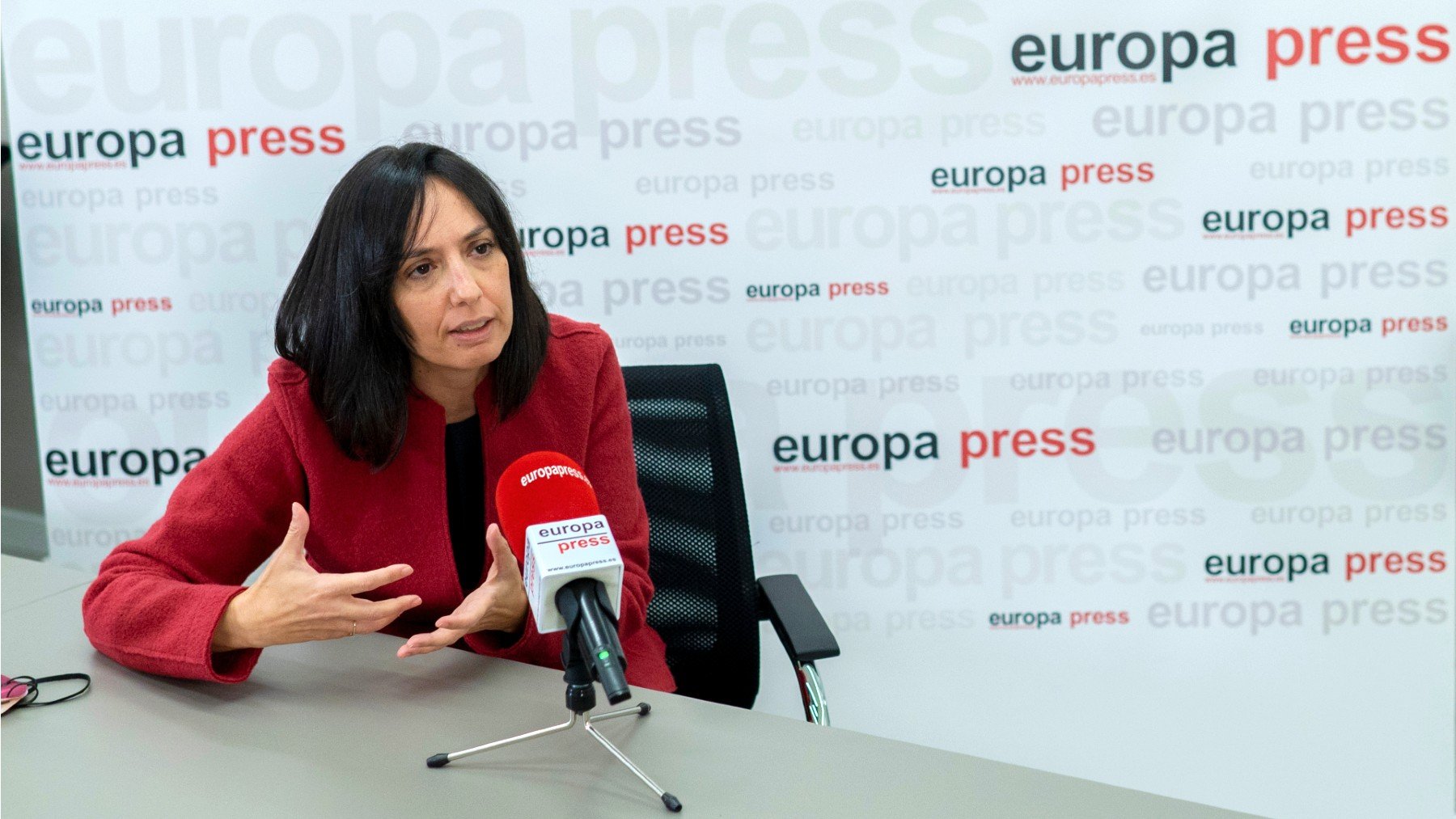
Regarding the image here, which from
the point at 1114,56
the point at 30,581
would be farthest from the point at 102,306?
the point at 1114,56

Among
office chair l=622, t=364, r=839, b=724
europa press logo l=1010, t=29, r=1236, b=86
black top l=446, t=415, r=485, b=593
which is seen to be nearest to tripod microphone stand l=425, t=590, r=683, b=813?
black top l=446, t=415, r=485, b=593

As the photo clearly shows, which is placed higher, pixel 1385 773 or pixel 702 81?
pixel 702 81

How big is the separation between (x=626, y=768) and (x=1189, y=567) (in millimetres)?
1556

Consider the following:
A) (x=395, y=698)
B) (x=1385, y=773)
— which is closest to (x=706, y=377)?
(x=395, y=698)

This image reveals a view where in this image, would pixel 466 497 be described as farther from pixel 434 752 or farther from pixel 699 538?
pixel 434 752

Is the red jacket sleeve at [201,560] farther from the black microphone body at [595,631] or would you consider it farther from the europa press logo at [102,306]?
the europa press logo at [102,306]

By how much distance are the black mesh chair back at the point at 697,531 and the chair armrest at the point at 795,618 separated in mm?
38

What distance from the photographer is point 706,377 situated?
1.76 m

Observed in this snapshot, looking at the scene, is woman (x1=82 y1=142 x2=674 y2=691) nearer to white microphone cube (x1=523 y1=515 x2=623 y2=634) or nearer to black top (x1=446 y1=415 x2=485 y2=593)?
black top (x1=446 y1=415 x2=485 y2=593)

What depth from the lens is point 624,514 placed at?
1501 mm

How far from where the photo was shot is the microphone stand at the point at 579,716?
3.03 ft

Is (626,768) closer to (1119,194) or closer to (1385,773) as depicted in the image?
(1119,194)

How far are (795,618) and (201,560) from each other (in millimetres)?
826

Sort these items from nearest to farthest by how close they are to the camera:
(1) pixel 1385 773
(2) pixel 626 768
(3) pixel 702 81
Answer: (2) pixel 626 768 → (3) pixel 702 81 → (1) pixel 1385 773
